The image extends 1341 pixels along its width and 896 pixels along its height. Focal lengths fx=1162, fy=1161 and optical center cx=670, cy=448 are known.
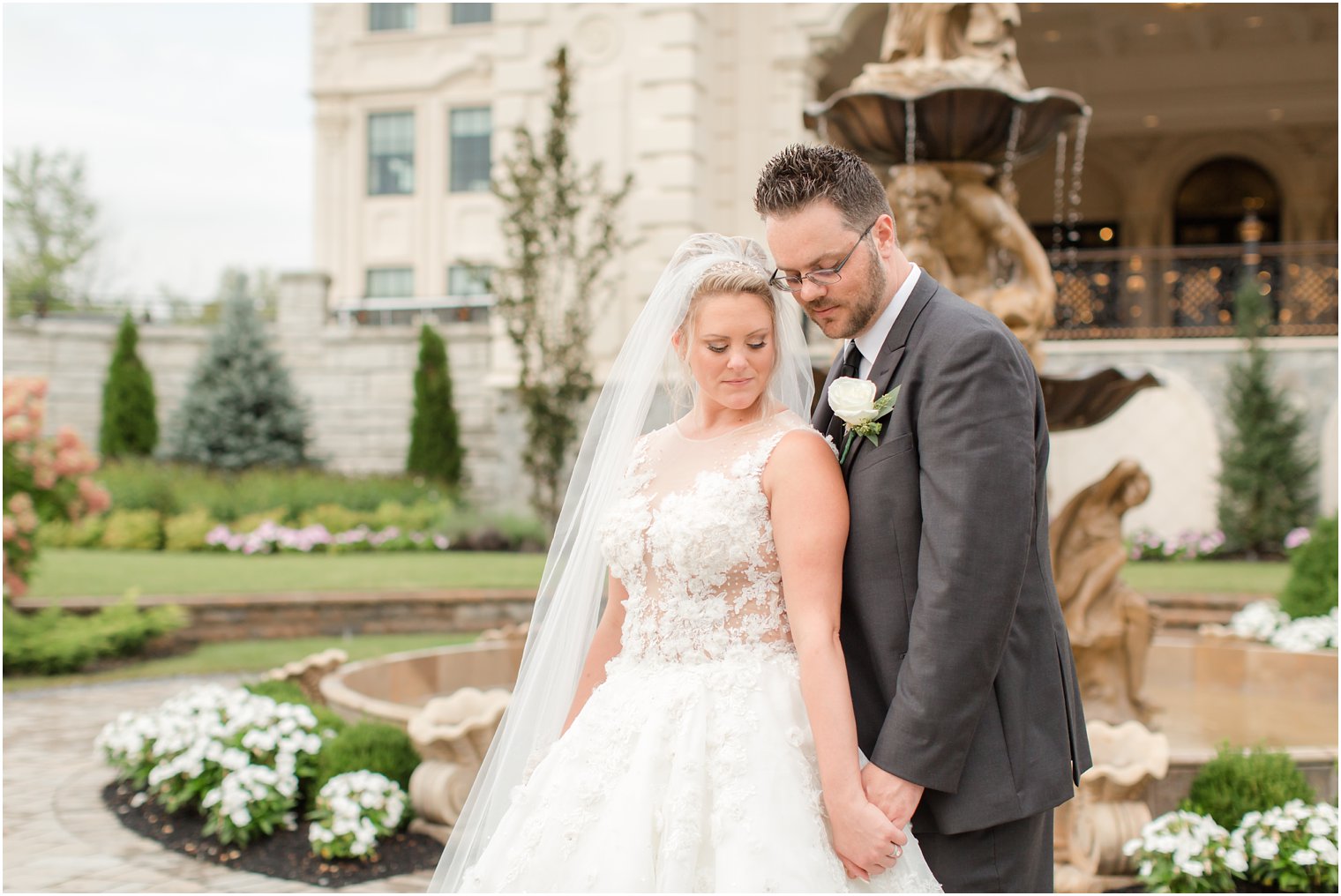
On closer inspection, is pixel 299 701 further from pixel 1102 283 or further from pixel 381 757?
pixel 1102 283

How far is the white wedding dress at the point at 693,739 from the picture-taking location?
104 inches

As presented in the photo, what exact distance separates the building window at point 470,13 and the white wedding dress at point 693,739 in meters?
32.2

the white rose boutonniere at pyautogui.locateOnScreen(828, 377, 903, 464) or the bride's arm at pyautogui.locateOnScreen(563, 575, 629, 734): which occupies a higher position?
the white rose boutonniere at pyautogui.locateOnScreen(828, 377, 903, 464)

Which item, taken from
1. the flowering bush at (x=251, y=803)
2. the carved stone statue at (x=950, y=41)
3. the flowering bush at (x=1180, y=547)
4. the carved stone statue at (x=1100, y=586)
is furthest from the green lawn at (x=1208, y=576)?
the flowering bush at (x=251, y=803)

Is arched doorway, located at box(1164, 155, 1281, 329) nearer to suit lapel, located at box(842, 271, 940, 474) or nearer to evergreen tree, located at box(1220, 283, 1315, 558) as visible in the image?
Answer: evergreen tree, located at box(1220, 283, 1315, 558)

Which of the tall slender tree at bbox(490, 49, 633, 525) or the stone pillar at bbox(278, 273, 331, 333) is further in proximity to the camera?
the stone pillar at bbox(278, 273, 331, 333)

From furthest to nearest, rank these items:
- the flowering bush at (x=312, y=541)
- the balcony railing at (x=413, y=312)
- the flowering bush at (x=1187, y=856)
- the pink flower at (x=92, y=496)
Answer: the balcony railing at (x=413, y=312), the flowering bush at (x=312, y=541), the pink flower at (x=92, y=496), the flowering bush at (x=1187, y=856)

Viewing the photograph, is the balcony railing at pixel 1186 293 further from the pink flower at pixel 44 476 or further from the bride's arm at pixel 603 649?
the bride's arm at pixel 603 649

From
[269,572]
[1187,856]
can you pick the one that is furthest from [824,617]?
[269,572]

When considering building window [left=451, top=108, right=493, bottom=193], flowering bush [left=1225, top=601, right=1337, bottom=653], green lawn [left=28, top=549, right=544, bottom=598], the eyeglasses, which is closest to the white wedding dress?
the eyeglasses

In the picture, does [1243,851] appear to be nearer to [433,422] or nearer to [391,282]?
[433,422]

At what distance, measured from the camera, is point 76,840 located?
589cm

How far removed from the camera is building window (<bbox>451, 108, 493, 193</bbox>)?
32.6 m

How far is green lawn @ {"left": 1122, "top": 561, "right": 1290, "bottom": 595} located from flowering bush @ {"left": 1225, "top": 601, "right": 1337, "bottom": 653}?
9.59 feet
